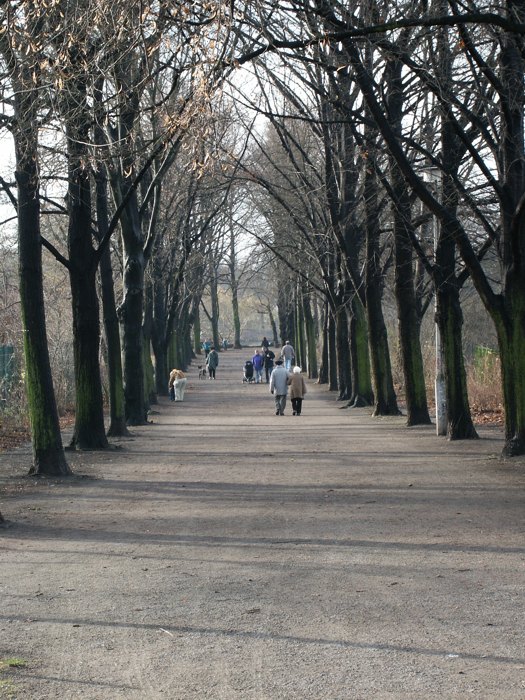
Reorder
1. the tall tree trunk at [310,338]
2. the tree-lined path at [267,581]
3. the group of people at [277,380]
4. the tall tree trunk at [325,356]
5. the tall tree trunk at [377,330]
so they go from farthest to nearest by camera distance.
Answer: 1. the tall tree trunk at [310,338]
2. the tall tree trunk at [325,356]
3. the group of people at [277,380]
4. the tall tree trunk at [377,330]
5. the tree-lined path at [267,581]

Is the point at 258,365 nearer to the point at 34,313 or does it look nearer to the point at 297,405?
the point at 297,405

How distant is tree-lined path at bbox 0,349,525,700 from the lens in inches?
223

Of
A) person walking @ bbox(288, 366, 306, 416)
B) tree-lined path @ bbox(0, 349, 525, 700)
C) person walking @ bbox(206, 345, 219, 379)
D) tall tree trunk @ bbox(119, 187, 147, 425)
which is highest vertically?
tall tree trunk @ bbox(119, 187, 147, 425)

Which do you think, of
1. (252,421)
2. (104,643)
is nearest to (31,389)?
(104,643)

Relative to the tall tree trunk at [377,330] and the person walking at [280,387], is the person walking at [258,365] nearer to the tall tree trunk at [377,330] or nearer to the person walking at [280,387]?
the person walking at [280,387]

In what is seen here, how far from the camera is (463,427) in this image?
1962 cm

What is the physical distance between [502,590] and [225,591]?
201cm

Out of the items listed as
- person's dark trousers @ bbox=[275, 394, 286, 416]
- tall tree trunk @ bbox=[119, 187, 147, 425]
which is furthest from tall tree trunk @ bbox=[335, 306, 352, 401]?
tall tree trunk @ bbox=[119, 187, 147, 425]

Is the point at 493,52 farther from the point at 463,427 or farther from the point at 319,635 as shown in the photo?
Result: the point at 319,635

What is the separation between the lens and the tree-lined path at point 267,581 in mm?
5656

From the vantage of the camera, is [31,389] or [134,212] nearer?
[31,389]

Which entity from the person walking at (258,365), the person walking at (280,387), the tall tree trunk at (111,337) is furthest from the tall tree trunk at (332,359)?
the tall tree trunk at (111,337)

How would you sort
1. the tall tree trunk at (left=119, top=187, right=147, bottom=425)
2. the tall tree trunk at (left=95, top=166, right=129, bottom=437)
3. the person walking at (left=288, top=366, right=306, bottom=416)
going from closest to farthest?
the tall tree trunk at (left=95, top=166, right=129, bottom=437), the tall tree trunk at (left=119, top=187, right=147, bottom=425), the person walking at (left=288, top=366, right=306, bottom=416)

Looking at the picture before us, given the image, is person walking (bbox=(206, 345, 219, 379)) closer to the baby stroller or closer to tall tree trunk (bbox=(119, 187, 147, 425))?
the baby stroller
